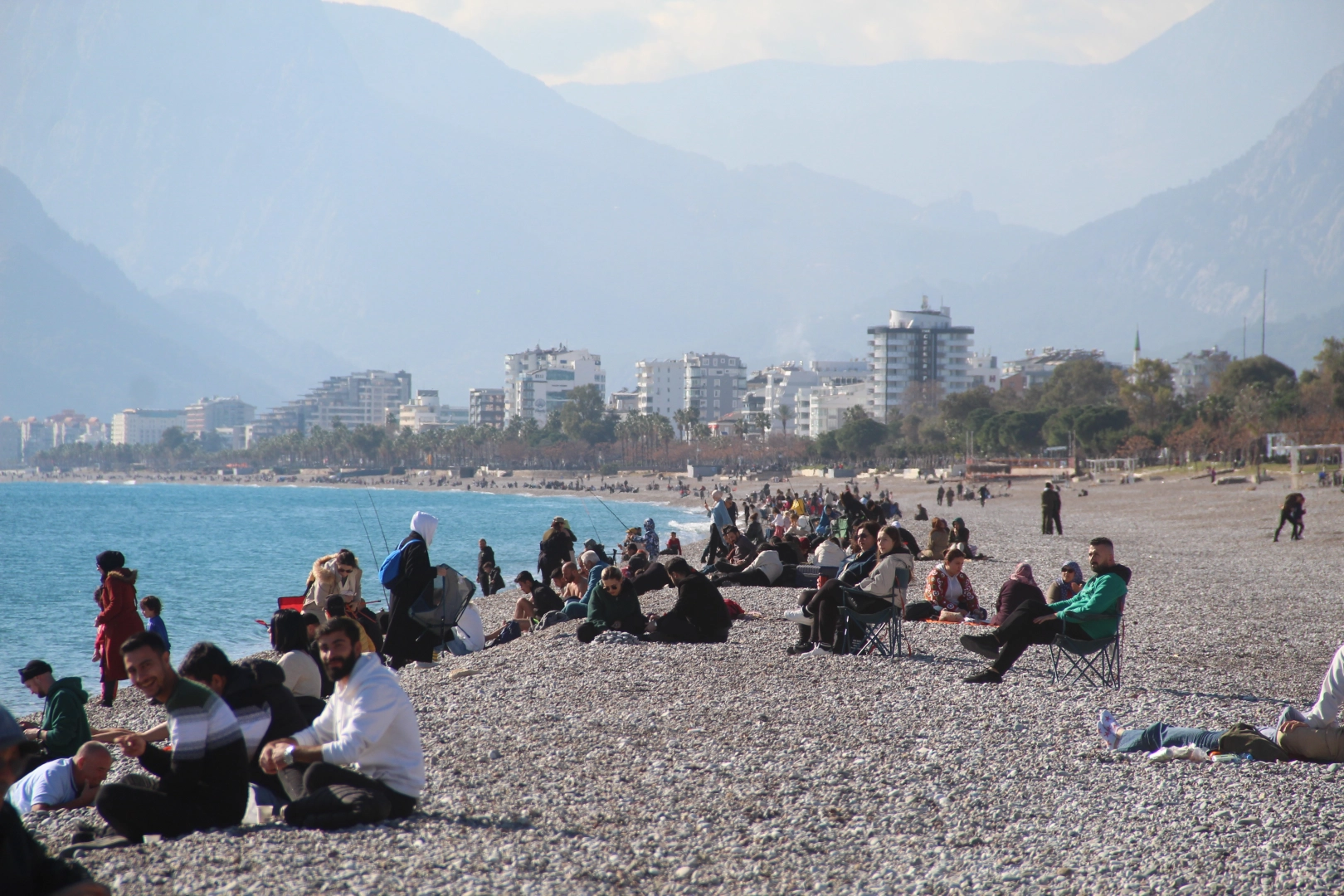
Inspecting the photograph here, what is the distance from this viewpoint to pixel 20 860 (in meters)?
3.18

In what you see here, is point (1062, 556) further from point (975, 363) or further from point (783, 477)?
point (975, 363)

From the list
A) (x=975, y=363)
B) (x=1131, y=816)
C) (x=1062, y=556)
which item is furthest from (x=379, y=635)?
(x=975, y=363)

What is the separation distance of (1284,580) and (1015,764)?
40.8 feet

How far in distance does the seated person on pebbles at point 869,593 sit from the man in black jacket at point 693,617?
2.97ft

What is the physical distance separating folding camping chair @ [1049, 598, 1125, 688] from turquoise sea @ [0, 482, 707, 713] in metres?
11.1

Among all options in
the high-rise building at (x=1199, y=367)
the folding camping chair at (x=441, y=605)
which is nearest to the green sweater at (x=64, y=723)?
the folding camping chair at (x=441, y=605)

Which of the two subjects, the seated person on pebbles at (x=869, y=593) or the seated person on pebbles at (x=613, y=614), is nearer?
the seated person on pebbles at (x=869, y=593)

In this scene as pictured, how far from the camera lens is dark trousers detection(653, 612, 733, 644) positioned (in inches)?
404

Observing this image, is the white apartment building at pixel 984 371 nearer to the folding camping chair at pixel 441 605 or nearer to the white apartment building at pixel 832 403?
the white apartment building at pixel 832 403

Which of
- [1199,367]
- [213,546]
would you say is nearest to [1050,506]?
[213,546]

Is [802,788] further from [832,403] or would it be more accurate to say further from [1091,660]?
[832,403]

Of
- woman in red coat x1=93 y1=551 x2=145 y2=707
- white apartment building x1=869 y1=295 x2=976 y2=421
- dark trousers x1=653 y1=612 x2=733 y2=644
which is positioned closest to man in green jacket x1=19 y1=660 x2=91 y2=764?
woman in red coat x1=93 y1=551 x2=145 y2=707

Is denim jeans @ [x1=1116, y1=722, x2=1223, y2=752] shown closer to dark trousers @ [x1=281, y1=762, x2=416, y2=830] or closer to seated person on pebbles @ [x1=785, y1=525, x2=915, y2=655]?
seated person on pebbles @ [x1=785, y1=525, x2=915, y2=655]

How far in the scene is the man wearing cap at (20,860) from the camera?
3143mm
